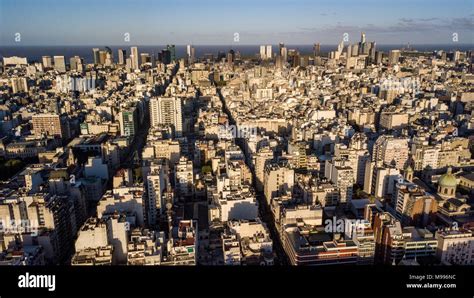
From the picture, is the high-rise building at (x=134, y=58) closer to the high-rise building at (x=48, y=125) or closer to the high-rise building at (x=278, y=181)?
the high-rise building at (x=48, y=125)

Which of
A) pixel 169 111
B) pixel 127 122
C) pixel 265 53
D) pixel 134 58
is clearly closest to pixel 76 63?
pixel 134 58

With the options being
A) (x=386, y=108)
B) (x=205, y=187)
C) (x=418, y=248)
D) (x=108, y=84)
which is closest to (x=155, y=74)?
(x=108, y=84)

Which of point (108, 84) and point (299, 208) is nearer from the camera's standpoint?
point (299, 208)

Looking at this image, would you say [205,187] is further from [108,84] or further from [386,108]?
[108,84]

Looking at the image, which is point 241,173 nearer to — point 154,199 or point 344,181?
point 154,199

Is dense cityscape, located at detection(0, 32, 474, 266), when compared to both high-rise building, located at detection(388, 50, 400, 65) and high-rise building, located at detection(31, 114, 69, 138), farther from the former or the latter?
high-rise building, located at detection(388, 50, 400, 65)

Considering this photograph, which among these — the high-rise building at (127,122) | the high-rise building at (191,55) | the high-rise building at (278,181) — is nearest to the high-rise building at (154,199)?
the high-rise building at (278,181)

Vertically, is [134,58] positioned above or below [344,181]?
above
